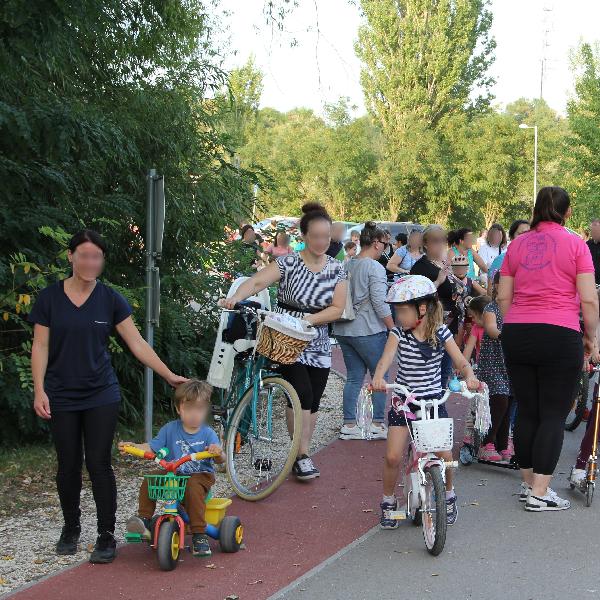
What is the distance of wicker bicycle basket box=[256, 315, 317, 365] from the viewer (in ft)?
23.3

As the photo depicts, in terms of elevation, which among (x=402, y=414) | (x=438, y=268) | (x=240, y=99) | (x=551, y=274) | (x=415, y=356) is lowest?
(x=402, y=414)

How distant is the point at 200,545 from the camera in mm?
5809

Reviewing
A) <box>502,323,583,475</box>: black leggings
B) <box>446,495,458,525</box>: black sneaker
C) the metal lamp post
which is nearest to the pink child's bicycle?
<box>446,495,458,525</box>: black sneaker

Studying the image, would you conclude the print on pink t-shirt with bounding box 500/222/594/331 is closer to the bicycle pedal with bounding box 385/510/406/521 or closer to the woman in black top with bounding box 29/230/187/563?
the bicycle pedal with bounding box 385/510/406/521

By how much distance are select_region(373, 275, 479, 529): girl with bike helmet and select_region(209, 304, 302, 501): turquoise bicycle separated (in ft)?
3.02

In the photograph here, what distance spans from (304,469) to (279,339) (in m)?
1.31

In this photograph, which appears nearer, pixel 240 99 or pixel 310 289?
pixel 310 289

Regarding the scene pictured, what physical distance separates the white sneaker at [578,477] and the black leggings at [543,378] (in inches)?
Answer: 19.9

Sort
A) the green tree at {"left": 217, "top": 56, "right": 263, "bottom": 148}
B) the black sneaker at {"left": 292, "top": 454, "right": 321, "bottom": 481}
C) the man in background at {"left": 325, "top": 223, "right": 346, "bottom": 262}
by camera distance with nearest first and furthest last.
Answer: the black sneaker at {"left": 292, "top": 454, "right": 321, "bottom": 481} < the green tree at {"left": 217, "top": 56, "right": 263, "bottom": 148} < the man in background at {"left": 325, "top": 223, "right": 346, "bottom": 262}

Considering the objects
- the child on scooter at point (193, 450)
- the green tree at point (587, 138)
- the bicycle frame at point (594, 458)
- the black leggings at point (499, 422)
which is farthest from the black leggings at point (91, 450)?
the green tree at point (587, 138)

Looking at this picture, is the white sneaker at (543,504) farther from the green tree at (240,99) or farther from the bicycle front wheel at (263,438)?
the green tree at (240,99)

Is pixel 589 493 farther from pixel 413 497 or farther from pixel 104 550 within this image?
pixel 104 550

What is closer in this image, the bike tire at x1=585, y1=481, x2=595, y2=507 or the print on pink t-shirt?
the print on pink t-shirt

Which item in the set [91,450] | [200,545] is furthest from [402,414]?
[91,450]
